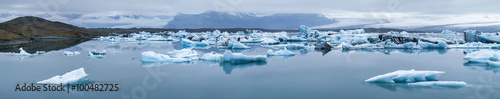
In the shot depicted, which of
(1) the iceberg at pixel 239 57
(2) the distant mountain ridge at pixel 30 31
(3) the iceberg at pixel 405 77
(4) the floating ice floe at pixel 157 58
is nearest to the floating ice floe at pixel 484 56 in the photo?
(3) the iceberg at pixel 405 77

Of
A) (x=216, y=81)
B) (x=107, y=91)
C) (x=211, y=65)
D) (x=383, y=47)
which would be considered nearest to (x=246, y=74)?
(x=216, y=81)

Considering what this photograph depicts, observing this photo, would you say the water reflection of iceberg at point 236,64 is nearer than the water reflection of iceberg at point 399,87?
No

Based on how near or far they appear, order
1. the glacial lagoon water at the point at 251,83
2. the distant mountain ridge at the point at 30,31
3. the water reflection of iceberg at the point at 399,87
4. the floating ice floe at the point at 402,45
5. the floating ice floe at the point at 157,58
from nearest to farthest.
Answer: the glacial lagoon water at the point at 251,83
the water reflection of iceberg at the point at 399,87
the floating ice floe at the point at 157,58
the floating ice floe at the point at 402,45
the distant mountain ridge at the point at 30,31

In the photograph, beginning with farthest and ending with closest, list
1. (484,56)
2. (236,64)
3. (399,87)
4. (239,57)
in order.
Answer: (239,57), (484,56), (236,64), (399,87)

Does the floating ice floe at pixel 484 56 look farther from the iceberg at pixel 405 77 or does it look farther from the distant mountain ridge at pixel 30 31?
the distant mountain ridge at pixel 30 31

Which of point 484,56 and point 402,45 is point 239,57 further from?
point 402,45

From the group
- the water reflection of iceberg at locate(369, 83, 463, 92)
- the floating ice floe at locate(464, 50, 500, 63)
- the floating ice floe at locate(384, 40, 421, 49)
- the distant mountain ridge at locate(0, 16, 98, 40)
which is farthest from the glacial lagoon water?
the distant mountain ridge at locate(0, 16, 98, 40)

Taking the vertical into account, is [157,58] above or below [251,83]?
above

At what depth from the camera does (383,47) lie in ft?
62.6

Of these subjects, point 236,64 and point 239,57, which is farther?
point 239,57

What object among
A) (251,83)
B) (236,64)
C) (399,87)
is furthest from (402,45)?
(251,83)

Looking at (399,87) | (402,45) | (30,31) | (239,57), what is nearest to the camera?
→ (399,87)

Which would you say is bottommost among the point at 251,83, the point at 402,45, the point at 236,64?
the point at 251,83

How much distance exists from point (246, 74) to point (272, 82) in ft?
4.78
